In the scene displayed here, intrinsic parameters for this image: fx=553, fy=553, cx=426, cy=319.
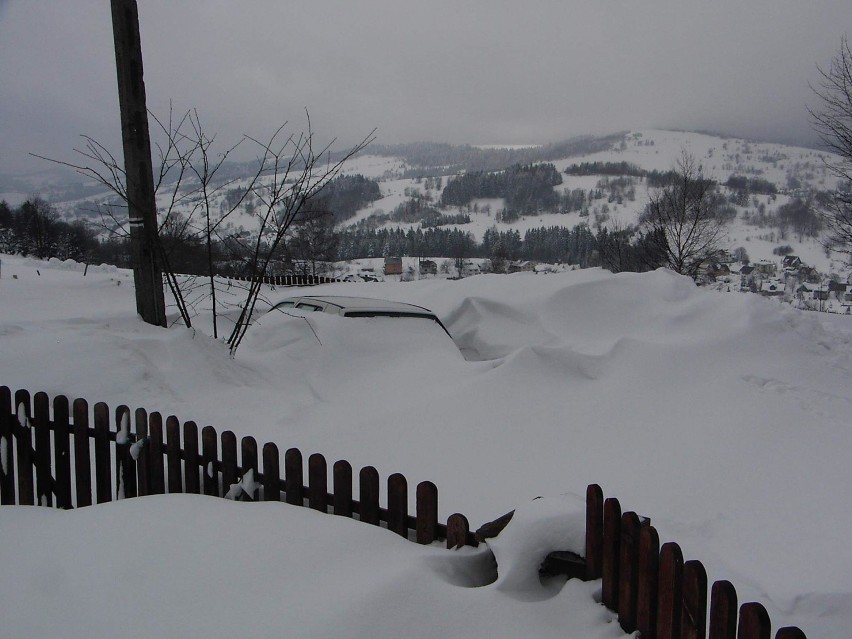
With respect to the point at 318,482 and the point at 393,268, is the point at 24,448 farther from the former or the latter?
the point at 393,268

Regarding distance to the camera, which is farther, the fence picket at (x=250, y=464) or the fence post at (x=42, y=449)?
the fence post at (x=42, y=449)

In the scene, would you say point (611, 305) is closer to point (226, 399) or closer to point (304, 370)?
point (304, 370)

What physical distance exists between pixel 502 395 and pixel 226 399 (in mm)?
2795

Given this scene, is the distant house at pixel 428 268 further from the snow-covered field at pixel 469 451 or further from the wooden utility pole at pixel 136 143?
the wooden utility pole at pixel 136 143

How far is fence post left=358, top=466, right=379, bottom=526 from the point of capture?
2.70 m

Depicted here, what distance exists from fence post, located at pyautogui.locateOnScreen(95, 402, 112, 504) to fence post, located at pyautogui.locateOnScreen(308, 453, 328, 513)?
174 centimetres

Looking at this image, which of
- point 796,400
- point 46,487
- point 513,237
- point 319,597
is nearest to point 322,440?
point 46,487

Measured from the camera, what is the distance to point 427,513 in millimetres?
2545

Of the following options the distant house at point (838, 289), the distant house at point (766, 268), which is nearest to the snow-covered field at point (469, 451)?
the distant house at point (838, 289)

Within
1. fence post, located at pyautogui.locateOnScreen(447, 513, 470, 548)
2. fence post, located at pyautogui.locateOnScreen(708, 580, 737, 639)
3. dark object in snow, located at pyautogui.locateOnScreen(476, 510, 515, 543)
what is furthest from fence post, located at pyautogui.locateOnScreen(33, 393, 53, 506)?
fence post, located at pyautogui.locateOnScreen(708, 580, 737, 639)

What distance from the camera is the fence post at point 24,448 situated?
3.96 meters

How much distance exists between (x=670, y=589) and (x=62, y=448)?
393 centimetres

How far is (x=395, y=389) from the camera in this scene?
254 inches

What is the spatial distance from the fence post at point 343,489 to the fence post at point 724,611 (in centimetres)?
164
